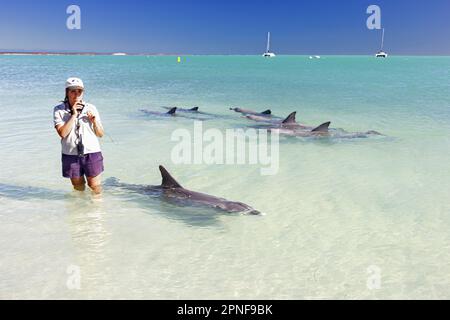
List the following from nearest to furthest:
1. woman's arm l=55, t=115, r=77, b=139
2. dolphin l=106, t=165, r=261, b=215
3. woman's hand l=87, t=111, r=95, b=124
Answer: woman's arm l=55, t=115, r=77, b=139
woman's hand l=87, t=111, r=95, b=124
dolphin l=106, t=165, r=261, b=215

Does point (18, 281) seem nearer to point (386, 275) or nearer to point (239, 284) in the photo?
point (239, 284)

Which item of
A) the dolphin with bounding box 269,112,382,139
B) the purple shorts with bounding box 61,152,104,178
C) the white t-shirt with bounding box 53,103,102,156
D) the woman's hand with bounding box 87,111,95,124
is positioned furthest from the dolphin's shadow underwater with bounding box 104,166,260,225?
the dolphin with bounding box 269,112,382,139

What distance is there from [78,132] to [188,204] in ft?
7.45

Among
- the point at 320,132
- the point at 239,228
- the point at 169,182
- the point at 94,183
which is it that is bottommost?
the point at 239,228

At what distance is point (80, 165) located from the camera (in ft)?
22.4

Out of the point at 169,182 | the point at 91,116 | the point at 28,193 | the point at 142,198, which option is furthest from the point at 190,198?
the point at 28,193

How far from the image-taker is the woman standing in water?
626 centimetres

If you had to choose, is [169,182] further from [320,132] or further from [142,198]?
[320,132]

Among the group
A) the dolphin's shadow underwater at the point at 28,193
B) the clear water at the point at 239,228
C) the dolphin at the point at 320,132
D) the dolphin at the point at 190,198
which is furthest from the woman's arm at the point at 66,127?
the dolphin at the point at 320,132

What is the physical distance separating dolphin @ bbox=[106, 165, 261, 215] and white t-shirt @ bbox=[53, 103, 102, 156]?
1.46 metres

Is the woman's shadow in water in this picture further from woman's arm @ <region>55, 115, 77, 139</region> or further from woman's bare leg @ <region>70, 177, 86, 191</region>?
woman's arm @ <region>55, 115, 77, 139</region>

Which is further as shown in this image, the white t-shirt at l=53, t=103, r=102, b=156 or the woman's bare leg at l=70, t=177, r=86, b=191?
the woman's bare leg at l=70, t=177, r=86, b=191

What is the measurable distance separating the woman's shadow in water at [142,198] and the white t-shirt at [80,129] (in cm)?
151

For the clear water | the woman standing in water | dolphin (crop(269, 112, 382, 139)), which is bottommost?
the clear water
